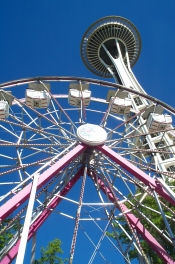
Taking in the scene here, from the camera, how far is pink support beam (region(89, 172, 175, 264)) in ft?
30.1

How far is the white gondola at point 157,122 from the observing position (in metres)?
13.6

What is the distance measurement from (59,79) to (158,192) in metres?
7.08

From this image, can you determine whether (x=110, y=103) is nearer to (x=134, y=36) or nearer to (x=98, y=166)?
(x=98, y=166)

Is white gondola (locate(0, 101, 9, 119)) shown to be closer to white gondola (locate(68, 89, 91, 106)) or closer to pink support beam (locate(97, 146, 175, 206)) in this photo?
white gondola (locate(68, 89, 91, 106))

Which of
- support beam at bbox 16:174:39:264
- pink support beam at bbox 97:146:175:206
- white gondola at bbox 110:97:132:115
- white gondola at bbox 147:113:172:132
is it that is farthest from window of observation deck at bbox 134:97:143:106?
support beam at bbox 16:174:39:264

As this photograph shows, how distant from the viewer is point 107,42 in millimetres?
51094

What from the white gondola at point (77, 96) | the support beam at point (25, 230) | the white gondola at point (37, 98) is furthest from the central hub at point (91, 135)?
the white gondola at point (37, 98)

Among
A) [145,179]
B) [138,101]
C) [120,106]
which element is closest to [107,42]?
[138,101]

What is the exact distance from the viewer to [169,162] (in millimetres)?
26922

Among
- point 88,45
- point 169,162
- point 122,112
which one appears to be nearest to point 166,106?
point 122,112

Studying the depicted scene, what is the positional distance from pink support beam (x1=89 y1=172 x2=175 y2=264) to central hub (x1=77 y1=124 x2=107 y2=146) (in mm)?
2279

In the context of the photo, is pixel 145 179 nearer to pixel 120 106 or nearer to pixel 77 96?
pixel 120 106

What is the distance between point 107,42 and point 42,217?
1749 inches

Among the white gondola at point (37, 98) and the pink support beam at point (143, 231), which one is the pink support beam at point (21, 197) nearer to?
the pink support beam at point (143, 231)
